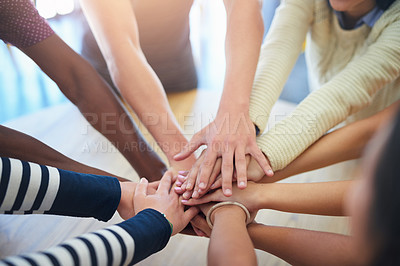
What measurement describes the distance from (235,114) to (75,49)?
52 centimetres

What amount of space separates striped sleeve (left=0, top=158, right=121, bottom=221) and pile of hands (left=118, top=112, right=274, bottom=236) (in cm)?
5

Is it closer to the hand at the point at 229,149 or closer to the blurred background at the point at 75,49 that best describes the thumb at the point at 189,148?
the hand at the point at 229,149

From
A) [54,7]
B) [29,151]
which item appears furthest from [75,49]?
[29,151]

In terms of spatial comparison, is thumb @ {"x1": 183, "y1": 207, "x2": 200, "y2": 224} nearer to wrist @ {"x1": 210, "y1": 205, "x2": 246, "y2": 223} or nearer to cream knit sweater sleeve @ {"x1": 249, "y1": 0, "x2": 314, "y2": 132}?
wrist @ {"x1": 210, "y1": 205, "x2": 246, "y2": 223}

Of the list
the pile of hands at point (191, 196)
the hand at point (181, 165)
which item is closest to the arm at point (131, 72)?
the hand at point (181, 165)

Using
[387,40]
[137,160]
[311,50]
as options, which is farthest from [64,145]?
[387,40]

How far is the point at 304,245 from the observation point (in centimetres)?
62

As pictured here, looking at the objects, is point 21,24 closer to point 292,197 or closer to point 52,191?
point 52,191

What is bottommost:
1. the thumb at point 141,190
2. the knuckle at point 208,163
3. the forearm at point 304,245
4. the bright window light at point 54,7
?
the forearm at point 304,245

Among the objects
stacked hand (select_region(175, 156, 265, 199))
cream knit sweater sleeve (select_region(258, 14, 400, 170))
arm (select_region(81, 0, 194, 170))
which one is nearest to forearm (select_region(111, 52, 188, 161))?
arm (select_region(81, 0, 194, 170))

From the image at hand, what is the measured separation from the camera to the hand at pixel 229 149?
2.30 feet

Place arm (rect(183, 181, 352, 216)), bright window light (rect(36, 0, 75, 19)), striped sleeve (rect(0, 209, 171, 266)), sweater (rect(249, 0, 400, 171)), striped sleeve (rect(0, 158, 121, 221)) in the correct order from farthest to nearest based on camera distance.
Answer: bright window light (rect(36, 0, 75, 19)) < sweater (rect(249, 0, 400, 171)) < arm (rect(183, 181, 352, 216)) < striped sleeve (rect(0, 158, 121, 221)) < striped sleeve (rect(0, 209, 171, 266))

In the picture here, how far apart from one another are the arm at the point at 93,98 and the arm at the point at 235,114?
0.51ft

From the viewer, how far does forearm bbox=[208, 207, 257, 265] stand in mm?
543
